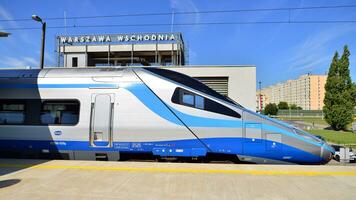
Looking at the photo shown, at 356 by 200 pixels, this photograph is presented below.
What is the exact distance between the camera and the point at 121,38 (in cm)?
3228

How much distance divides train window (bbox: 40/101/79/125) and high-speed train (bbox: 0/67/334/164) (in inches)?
1.1

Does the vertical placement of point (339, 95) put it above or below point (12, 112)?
above

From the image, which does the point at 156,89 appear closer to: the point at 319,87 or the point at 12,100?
the point at 12,100

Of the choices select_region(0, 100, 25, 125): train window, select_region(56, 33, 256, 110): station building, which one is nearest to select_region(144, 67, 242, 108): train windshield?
select_region(0, 100, 25, 125): train window

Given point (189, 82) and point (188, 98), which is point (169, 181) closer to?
point (188, 98)

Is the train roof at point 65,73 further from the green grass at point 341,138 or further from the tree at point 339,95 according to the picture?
the tree at point 339,95

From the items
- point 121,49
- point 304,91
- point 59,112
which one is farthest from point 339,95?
point 304,91

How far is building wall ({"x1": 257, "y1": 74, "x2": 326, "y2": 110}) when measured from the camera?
133 meters

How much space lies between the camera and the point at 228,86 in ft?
56.4

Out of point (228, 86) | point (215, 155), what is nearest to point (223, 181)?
point (215, 155)

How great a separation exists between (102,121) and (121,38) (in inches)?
1053

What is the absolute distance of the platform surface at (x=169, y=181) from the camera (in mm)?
4422

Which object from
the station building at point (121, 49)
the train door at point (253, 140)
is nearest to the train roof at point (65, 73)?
the train door at point (253, 140)

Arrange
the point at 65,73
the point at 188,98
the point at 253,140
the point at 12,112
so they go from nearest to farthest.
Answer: the point at 253,140
the point at 188,98
the point at 65,73
the point at 12,112
